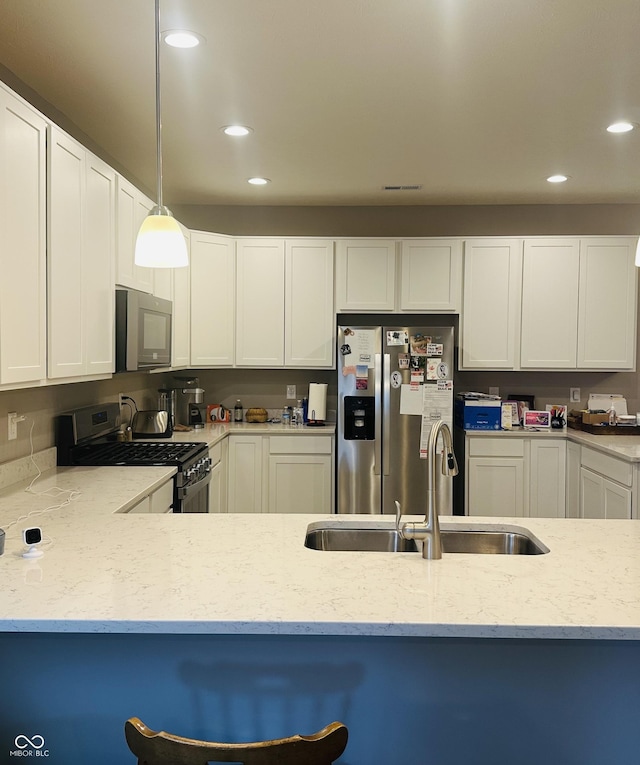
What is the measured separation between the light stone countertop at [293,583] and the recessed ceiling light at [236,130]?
2.16 m

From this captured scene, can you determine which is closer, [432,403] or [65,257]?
[65,257]

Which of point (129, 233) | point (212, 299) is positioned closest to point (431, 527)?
point (129, 233)

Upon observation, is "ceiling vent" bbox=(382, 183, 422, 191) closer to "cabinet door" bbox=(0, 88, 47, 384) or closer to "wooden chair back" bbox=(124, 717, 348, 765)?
"cabinet door" bbox=(0, 88, 47, 384)

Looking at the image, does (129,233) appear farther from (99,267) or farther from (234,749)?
(234,749)

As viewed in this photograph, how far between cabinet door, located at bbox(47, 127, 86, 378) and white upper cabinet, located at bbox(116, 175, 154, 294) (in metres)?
0.53

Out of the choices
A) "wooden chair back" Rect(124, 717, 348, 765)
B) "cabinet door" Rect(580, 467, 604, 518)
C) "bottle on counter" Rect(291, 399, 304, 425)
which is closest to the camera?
"wooden chair back" Rect(124, 717, 348, 765)

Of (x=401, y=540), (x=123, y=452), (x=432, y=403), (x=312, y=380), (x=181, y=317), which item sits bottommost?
(x=401, y=540)

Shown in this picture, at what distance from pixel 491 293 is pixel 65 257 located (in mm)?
3211

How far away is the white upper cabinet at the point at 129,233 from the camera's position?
3403 mm

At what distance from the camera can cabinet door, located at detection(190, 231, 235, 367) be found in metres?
4.99

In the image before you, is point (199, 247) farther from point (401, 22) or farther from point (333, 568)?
point (333, 568)

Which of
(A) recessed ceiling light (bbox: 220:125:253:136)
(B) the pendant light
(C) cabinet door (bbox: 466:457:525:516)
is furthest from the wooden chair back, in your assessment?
(C) cabinet door (bbox: 466:457:525:516)

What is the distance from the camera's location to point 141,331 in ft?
11.8

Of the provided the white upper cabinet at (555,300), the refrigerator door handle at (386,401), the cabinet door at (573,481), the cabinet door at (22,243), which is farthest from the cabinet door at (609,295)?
the cabinet door at (22,243)
